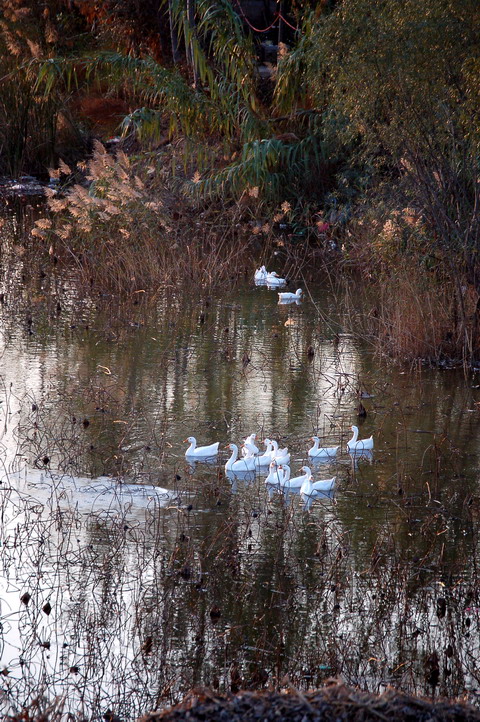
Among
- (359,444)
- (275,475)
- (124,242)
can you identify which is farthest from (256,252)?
(275,475)

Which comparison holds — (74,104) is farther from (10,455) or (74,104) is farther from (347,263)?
(10,455)

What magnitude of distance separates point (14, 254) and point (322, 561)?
12009 millimetres

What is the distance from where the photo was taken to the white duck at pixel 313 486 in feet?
23.6

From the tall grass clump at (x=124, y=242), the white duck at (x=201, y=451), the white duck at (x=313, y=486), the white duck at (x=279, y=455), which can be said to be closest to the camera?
the white duck at (x=313, y=486)

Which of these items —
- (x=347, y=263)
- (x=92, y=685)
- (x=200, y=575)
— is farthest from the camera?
(x=347, y=263)

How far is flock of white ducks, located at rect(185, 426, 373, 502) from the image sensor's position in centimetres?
727

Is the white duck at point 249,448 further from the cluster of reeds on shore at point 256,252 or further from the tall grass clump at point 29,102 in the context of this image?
the tall grass clump at point 29,102

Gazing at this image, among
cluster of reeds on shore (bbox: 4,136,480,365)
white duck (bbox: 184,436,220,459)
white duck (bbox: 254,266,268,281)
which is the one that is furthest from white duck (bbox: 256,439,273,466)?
white duck (bbox: 254,266,268,281)

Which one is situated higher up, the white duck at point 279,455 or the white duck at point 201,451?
the white duck at point 279,455

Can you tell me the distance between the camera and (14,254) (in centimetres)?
1709

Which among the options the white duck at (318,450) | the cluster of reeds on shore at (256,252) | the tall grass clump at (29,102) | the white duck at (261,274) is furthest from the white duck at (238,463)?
the tall grass clump at (29,102)

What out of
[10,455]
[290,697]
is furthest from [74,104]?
[290,697]

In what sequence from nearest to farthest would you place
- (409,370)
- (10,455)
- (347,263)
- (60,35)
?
1. (10,455)
2. (409,370)
3. (347,263)
4. (60,35)

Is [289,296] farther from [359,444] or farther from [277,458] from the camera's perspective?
[277,458]
